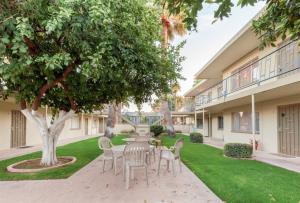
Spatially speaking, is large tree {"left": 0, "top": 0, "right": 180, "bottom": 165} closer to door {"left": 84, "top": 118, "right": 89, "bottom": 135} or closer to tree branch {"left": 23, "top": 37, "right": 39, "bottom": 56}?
tree branch {"left": 23, "top": 37, "right": 39, "bottom": 56}

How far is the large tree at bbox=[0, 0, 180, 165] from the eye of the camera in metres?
5.34

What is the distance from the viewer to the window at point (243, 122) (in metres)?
15.6

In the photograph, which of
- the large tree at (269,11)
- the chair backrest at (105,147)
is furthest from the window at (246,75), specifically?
the large tree at (269,11)

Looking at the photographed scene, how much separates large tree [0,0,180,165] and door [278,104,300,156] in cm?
589

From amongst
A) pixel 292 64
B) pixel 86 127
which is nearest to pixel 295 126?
pixel 292 64

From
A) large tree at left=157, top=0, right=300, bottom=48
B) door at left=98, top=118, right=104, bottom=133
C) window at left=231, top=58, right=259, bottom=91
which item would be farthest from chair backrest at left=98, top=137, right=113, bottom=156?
door at left=98, top=118, right=104, bottom=133

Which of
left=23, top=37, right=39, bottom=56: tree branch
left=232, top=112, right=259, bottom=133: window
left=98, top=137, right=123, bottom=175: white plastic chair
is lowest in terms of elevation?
left=98, top=137, right=123, bottom=175: white plastic chair

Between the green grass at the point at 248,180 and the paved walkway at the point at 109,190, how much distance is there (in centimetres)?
44

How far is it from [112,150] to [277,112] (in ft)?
29.6

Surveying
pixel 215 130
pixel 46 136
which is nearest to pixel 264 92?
pixel 46 136

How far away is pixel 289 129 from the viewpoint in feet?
38.9

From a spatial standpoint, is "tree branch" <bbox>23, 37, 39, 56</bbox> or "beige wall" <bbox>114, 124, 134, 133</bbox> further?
"beige wall" <bbox>114, 124, 134, 133</bbox>

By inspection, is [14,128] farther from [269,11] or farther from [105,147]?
[269,11]

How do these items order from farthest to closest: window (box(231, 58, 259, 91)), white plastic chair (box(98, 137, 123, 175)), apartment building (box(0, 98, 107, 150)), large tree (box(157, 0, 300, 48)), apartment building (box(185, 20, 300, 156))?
A: apartment building (box(0, 98, 107, 150)), window (box(231, 58, 259, 91)), apartment building (box(185, 20, 300, 156)), white plastic chair (box(98, 137, 123, 175)), large tree (box(157, 0, 300, 48))
